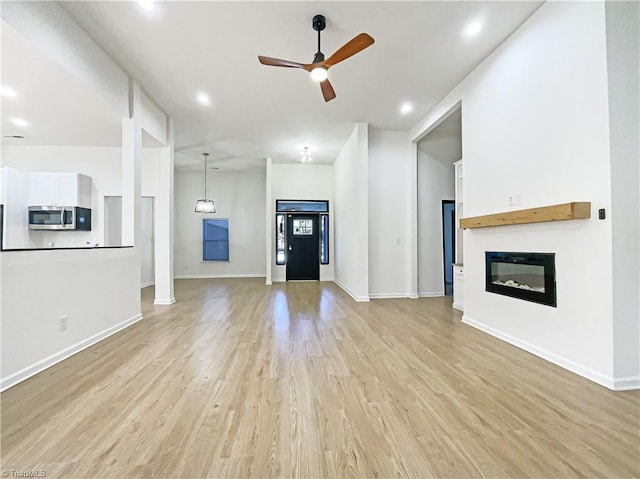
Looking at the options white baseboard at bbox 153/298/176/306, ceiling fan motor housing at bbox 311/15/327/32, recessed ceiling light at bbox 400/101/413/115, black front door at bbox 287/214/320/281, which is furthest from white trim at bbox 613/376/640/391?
black front door at bbox 287/214/320/281

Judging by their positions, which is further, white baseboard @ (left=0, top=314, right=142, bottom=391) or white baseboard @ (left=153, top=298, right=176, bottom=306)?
white baseboard @ (left=153, top=298, right=176, bottom=306)

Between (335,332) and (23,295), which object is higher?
(23,295)

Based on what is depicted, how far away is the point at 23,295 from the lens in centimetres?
242

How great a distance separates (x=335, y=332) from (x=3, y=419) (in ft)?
9.08

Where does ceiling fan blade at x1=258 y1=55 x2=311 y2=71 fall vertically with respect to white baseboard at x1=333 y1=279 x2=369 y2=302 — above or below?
above

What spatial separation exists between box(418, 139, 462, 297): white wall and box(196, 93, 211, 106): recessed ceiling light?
402 cm

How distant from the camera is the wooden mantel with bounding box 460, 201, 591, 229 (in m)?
2.36

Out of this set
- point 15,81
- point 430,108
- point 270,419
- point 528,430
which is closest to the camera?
point 528,430

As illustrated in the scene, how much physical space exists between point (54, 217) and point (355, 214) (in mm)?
5350

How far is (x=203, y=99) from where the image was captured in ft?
14.8

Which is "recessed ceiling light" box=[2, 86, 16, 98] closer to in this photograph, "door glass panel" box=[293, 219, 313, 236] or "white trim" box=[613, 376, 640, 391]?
"door glass panel" box=[293, 219, 313, 236]

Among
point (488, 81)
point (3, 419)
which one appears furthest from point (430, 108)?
point (3, 419)

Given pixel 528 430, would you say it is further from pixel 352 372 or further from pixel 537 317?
pixel 537 317

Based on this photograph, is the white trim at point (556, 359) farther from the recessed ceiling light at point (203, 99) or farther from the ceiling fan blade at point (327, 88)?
the recessed ceiling light at point (203, 99)
